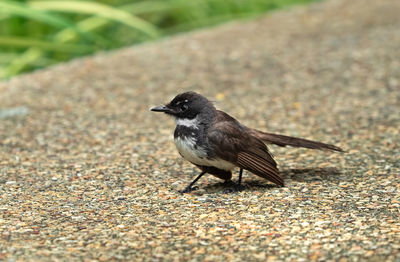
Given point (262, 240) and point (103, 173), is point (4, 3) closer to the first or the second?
point (103, 173)

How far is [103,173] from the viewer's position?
4766 mm

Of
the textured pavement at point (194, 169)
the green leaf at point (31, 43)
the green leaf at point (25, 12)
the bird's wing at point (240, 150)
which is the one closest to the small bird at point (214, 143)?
the bird's wing at point (240, 150)

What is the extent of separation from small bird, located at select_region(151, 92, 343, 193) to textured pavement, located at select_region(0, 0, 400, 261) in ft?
0.50

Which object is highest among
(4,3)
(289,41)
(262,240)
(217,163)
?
(4,3)

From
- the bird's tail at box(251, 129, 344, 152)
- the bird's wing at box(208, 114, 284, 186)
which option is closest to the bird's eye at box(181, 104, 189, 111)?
the bird's wing at box(208, 114, 284, 186)

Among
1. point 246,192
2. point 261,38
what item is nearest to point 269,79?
point 261,38

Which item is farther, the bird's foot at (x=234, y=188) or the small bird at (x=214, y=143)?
the bird's foot at (x=234, y=188)

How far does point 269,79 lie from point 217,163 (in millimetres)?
3253

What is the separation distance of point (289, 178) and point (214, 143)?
69cm

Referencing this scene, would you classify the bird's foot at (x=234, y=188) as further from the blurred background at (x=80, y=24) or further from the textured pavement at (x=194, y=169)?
the blurred background at (x=80, y=24)

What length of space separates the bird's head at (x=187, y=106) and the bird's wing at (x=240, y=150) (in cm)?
14

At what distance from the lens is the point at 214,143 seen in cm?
419

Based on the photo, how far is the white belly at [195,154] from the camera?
165 inches

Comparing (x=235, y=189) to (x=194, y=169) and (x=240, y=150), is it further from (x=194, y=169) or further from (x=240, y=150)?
(x=194, y=169)
